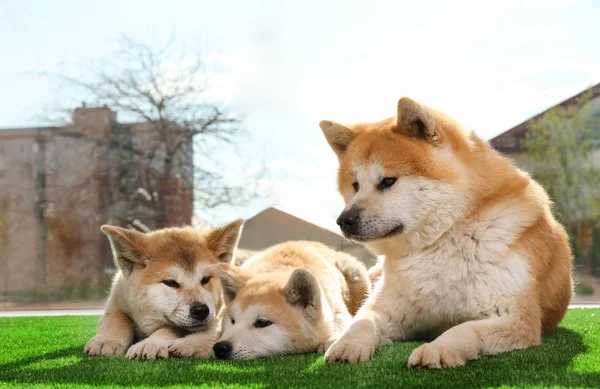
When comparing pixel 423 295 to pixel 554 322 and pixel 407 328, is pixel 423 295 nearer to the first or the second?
pixel 407 328

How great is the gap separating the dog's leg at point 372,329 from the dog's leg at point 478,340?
322 millimetres

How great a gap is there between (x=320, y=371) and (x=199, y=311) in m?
1.16

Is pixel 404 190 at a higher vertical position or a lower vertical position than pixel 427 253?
higher

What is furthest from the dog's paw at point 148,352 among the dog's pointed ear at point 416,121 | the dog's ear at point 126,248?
the dog's pointed ear at point 416,121

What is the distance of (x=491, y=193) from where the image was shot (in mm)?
3467

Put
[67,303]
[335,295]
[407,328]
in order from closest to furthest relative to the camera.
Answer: [407,328]
[335,295]
[67,303]

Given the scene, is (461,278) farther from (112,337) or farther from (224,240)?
(112,337)

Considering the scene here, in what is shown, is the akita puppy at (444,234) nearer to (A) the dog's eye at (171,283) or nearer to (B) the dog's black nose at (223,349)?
(B) the dog's black nose at (223,349)

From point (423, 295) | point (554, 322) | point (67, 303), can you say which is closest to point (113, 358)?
point (423, 295)

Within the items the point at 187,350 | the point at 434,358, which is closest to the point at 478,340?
the point at 434,358

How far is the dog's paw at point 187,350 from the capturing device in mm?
3582

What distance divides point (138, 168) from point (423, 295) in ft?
42.4

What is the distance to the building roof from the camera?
1287cm

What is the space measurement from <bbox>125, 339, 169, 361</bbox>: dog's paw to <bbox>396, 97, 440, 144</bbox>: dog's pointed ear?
1.82m
